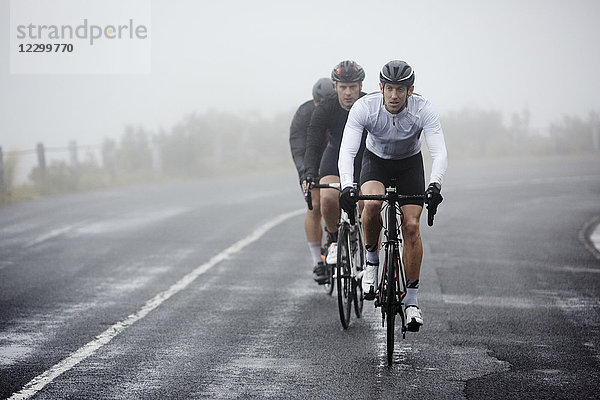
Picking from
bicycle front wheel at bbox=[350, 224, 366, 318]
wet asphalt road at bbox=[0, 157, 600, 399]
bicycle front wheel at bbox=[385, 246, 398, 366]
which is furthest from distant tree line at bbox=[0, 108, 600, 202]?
bicycle front wheel at bbox=[385, 246, 398, 366]

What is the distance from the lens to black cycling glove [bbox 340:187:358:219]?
21.2 ft

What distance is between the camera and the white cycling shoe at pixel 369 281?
707cm

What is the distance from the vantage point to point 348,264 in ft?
25.3

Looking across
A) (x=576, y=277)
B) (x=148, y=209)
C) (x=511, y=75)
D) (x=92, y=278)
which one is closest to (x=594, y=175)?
(x=148, y=209)

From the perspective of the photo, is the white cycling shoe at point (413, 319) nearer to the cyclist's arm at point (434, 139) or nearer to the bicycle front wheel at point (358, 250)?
the cyclist's arm at point (434, 139)

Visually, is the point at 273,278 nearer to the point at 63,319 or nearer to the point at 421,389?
the point at 63,319

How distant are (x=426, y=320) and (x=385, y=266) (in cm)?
126

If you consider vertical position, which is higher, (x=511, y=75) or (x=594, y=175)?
(x=511, y=75)

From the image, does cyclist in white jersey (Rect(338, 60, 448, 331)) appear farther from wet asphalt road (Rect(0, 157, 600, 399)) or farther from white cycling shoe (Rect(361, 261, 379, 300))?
wet asphalt road (Rect(0, 157, 600, 399))

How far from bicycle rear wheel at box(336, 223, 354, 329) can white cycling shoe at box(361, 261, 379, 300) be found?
274 millimetres

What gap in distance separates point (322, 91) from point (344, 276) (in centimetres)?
192

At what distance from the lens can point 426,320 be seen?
768 centimetres

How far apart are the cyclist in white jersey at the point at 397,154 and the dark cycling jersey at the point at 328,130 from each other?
1322 mm

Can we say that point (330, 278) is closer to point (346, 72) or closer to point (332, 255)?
point (332, 255)
